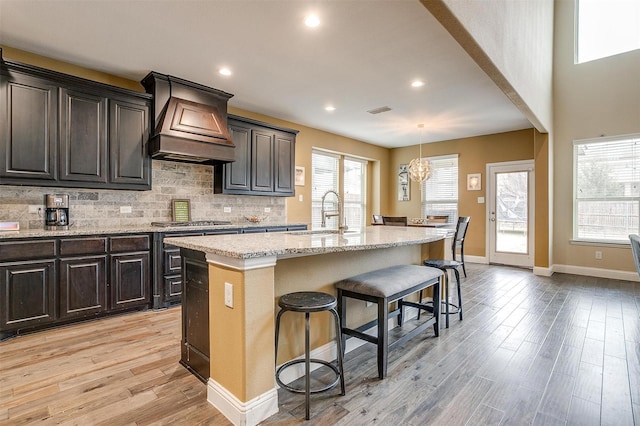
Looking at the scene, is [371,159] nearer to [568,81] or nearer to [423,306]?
[568,81]

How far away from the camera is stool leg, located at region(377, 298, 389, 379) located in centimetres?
212

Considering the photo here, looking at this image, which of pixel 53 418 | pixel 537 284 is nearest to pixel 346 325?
pixel 53 418

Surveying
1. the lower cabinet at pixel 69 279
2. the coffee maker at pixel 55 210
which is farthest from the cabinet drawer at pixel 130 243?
the coffee maker at pixel 55 210

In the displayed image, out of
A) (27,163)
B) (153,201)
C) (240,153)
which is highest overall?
(240,153)

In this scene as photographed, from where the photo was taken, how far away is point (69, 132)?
3.25 meters

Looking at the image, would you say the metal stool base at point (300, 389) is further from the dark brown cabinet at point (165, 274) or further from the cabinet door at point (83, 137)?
the cabinet door at point (83, 137)

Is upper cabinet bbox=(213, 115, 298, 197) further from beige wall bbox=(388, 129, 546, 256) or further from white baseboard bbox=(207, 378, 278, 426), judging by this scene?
beige wall bbox=(388, 129, 546, 256)

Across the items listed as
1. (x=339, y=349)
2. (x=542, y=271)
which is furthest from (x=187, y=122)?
(x=542, y=271)

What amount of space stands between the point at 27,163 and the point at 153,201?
1.29m

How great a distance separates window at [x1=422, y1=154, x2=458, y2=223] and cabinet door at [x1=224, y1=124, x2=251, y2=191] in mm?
4484

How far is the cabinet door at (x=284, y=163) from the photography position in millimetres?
5211

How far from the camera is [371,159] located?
25.2 feet

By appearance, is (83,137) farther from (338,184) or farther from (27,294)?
(338,184)

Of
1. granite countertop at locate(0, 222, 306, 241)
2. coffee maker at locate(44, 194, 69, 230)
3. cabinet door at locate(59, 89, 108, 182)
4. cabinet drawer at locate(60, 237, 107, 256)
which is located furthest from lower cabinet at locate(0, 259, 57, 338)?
cabinet door at locate(59, 89, 108, 182)
